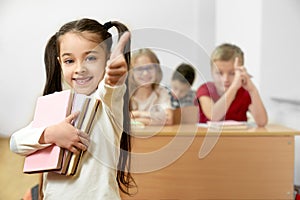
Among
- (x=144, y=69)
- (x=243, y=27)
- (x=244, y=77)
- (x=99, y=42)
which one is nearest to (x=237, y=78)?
(x=244, y=77)

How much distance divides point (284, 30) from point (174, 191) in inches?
27.6

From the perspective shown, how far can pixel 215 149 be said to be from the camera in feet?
4.54

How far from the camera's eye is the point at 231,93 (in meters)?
1.54

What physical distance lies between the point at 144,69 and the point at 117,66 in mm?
684

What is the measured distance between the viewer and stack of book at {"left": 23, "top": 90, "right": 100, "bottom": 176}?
810 millimetres

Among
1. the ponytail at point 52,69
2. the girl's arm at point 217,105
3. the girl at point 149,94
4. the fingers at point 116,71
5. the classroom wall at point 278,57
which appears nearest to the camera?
the fingers at point 116,71

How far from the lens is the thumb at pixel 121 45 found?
0.77 metres

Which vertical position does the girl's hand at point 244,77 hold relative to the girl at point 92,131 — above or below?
above

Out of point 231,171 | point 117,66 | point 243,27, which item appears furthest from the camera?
point 243,27

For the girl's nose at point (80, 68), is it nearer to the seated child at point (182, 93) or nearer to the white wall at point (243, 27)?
the seated child at point (182, 93)

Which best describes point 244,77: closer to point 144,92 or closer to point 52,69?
point 144,92

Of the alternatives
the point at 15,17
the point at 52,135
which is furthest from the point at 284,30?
the point at 52,135

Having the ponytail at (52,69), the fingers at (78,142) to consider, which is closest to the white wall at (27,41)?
the ponytail at (52,69)

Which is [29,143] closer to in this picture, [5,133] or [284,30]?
[5,133]
